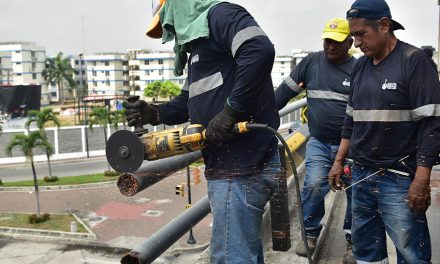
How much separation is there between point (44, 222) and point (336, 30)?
62.0ft

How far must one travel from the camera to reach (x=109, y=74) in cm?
8050

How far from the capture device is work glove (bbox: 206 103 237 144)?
200cm

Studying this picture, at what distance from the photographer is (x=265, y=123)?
2.21m

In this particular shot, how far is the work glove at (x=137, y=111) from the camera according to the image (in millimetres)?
2415

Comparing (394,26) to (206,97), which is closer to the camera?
(206,97)

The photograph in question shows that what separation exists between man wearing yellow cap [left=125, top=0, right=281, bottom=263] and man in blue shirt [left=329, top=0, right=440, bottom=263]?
2.00 ft

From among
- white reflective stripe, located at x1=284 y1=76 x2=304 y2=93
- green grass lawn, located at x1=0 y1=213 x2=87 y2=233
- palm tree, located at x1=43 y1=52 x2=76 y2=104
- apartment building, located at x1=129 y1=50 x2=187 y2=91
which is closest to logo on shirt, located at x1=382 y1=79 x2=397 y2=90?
white reflective stripe, located at x1=284 y1=76 x2=304 y2=93

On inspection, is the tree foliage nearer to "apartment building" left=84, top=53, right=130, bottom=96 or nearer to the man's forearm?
"apartment building" left=84, top=53, right=130, bottom=96

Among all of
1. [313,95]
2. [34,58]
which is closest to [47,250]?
[313,95]

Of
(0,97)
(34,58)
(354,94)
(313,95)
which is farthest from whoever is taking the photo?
(34,58)

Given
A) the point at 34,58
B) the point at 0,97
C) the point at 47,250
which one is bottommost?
the point at 47,250

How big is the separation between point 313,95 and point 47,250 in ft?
53.3

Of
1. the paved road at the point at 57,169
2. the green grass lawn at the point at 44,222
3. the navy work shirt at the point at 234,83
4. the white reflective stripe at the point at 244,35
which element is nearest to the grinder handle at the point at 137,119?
the navy work shirt at the point at 234,83

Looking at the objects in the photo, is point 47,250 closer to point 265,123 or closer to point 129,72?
point 265,123
